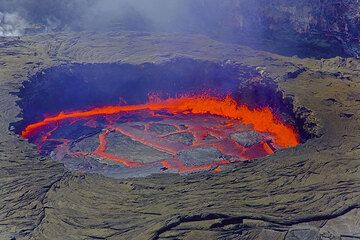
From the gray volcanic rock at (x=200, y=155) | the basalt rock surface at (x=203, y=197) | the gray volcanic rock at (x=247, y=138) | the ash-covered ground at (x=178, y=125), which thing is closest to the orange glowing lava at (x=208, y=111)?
the ash-covered ground at (x=178, y=125)

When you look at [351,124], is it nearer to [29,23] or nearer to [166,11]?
[166,11]

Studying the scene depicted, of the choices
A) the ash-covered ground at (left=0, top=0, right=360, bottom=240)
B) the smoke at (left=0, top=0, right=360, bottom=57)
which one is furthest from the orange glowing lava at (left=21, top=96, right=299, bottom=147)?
the smoke at (left=0, top=0, right=360, bottom=57)

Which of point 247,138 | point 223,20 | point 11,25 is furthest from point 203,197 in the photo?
point 11,25

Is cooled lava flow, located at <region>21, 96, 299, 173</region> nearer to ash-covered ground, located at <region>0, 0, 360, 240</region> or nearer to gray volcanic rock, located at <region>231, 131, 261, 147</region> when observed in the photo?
gray volcanic rock, located at <region>231, 131, 261, 147</region>

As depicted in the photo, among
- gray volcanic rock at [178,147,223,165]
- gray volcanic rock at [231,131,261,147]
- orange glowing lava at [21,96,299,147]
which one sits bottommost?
gray volcanic rock at [178,147,223,165]

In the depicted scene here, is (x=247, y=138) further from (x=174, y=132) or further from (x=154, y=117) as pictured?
(x=154, y=117)

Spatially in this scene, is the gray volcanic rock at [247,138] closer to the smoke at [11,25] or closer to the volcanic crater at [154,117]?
the volcanic crater at [154,117]
